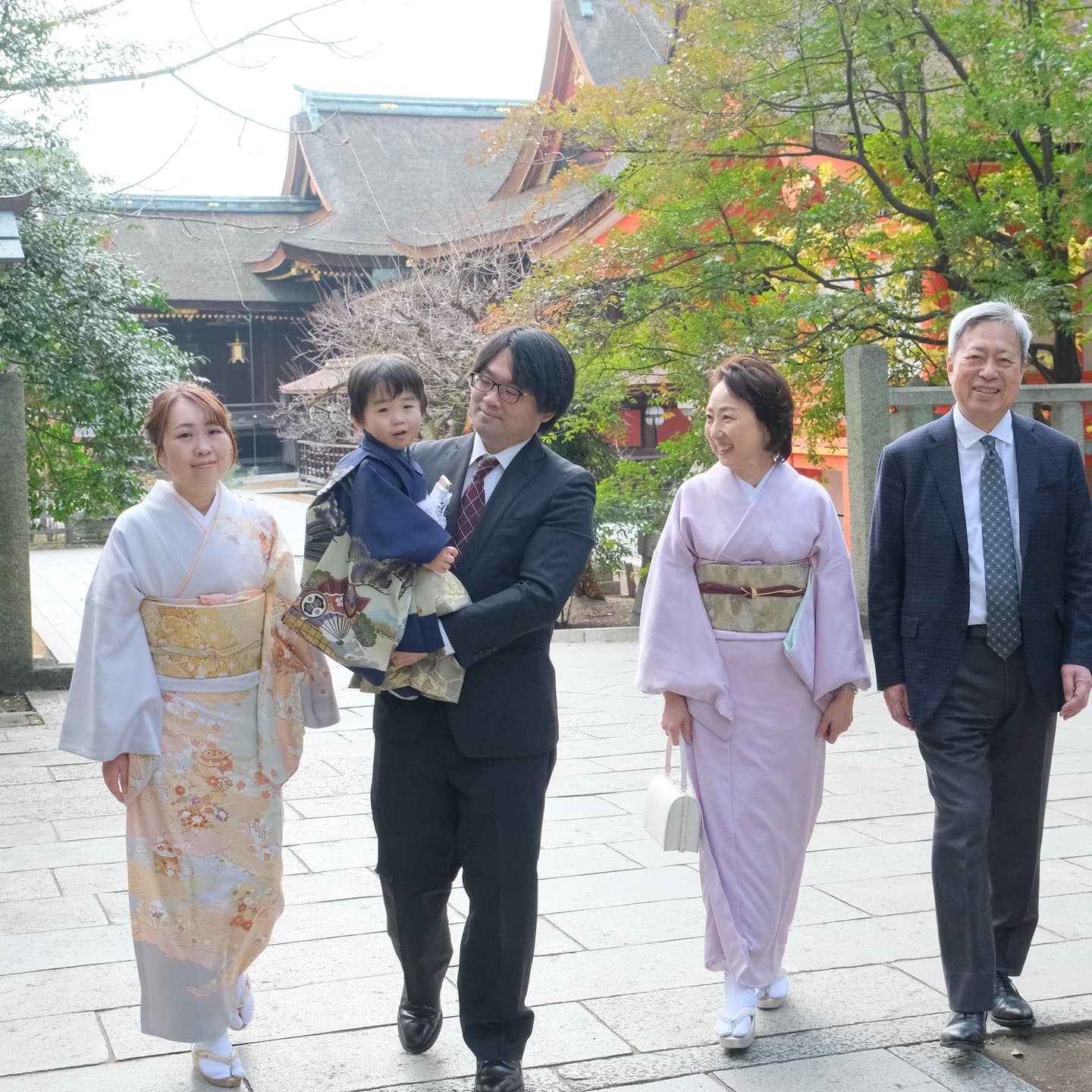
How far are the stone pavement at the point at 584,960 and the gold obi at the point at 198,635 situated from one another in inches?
37.2

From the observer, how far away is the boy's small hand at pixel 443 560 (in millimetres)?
2777

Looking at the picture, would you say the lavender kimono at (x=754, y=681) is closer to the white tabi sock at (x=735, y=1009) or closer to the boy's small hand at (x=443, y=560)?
the white tabi sock at (x=735, y=1009)

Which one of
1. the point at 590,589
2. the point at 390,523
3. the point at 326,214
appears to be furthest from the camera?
the point at 326,214

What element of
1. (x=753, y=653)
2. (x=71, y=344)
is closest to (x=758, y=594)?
(x=753, y=653)

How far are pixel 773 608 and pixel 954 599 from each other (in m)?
0.44

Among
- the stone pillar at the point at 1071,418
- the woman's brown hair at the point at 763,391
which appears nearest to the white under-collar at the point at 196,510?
the woman's brown hair at the point at 763,391

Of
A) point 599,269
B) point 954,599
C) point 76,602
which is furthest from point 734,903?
point 76,602

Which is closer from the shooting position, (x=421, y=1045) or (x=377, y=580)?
(x=377, y=580)

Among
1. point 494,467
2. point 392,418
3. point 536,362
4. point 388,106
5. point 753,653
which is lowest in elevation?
point 753,653

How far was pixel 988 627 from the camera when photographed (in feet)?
10.4

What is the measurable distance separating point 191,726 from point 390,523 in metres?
0.72

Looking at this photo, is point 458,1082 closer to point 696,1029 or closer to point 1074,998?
point 696,1029

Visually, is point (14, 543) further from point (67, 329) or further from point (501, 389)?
point (501, 389)

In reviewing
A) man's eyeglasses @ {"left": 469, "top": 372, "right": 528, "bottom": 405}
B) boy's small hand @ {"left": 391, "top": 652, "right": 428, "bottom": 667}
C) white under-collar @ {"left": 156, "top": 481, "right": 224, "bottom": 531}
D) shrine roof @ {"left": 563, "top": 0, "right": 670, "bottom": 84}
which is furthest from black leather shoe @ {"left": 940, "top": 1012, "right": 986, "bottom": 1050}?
shrine roof @ {"left": 563, "top": 0, "right": 670, "bottom": 84}
